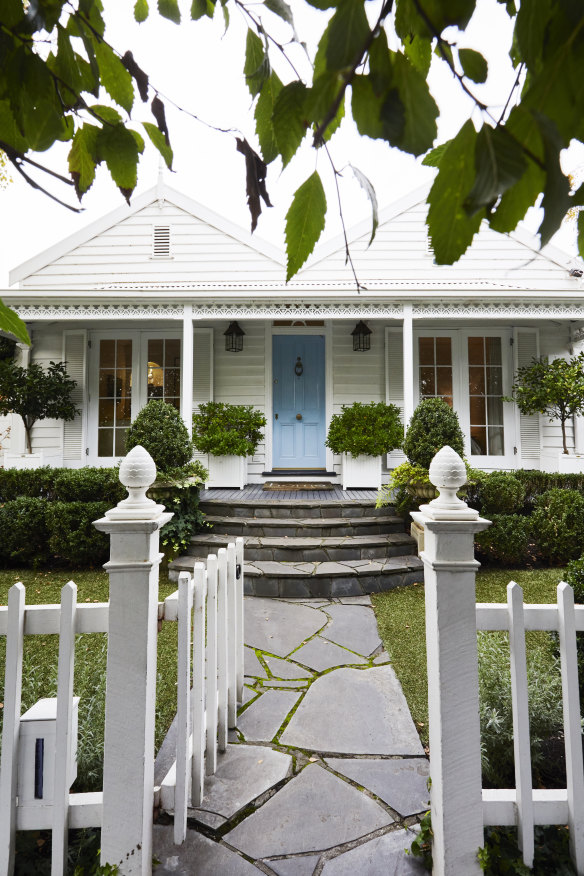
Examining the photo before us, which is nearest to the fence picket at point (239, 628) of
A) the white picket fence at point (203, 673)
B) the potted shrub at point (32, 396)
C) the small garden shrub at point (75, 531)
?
the white picket fence at point (203, 673)

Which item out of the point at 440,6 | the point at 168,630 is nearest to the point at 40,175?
the point at 440,6

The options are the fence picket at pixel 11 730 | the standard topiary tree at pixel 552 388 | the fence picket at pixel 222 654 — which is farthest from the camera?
the standard topiary tree at pixel 552 388

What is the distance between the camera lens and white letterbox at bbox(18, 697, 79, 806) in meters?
1.47

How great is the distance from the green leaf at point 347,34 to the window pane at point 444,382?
318 inches

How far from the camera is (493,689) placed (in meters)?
2.19

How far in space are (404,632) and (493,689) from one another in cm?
159

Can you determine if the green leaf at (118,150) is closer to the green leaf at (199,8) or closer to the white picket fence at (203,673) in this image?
the green leaf at (199,8)

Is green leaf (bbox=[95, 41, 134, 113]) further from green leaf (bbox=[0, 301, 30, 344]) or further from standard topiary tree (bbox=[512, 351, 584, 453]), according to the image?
standard topiary tree (bbox=[512, 351, 584, 453])

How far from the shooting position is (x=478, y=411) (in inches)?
320

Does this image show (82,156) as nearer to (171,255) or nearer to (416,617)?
(416,617)

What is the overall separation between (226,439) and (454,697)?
594cm

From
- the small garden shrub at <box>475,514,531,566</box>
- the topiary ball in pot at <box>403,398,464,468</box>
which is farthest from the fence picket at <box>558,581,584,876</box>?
the topiary ball in pot at <box>403,398,464,468</box>

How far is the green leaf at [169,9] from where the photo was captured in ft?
3.52

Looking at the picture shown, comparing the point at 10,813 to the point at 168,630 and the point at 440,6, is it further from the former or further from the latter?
the point at 168,630
